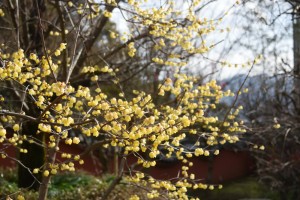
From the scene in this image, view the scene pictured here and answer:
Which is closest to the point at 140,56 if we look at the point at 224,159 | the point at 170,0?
the point at 170,0

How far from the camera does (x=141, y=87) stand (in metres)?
11.8

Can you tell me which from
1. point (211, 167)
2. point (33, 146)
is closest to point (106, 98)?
point (33, 146)

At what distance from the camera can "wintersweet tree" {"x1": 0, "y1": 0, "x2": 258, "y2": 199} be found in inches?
130

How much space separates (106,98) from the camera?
6.18 m

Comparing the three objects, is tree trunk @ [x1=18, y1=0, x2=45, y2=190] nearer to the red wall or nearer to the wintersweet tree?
the wintersweet tree

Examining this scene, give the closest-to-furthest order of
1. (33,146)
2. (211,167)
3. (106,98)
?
1. (106,98)
2. (33,146)
3. (211,167)

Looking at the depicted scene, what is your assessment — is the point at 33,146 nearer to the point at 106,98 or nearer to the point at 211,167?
the point at 106,98

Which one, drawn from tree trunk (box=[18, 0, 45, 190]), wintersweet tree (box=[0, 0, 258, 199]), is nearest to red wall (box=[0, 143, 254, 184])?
wintersweet tree (box=[0, 0, 258, 199])

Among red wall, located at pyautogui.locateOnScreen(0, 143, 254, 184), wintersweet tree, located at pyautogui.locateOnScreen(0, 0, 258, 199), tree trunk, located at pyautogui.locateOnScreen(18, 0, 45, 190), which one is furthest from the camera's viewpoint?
red wall, located at pyautogui.locateOnScreen(0, 143, 254, 184)

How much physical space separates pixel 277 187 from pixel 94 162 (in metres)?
5.37

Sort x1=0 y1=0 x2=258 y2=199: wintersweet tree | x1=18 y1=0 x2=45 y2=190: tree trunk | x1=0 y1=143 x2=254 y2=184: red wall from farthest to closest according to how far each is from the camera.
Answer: x1=0 y1=143 x2=254 y2=184: red wall
x1=18 y1=0 x2=45 y2=190: tree trunk
x1=0 y1=0 x2=258 y2=199: wintersweet tree

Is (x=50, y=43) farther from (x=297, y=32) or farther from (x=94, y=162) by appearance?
(x=297, y=32)

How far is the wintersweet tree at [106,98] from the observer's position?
3305 millimetres

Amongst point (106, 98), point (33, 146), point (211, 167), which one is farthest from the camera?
point (211, 167)
